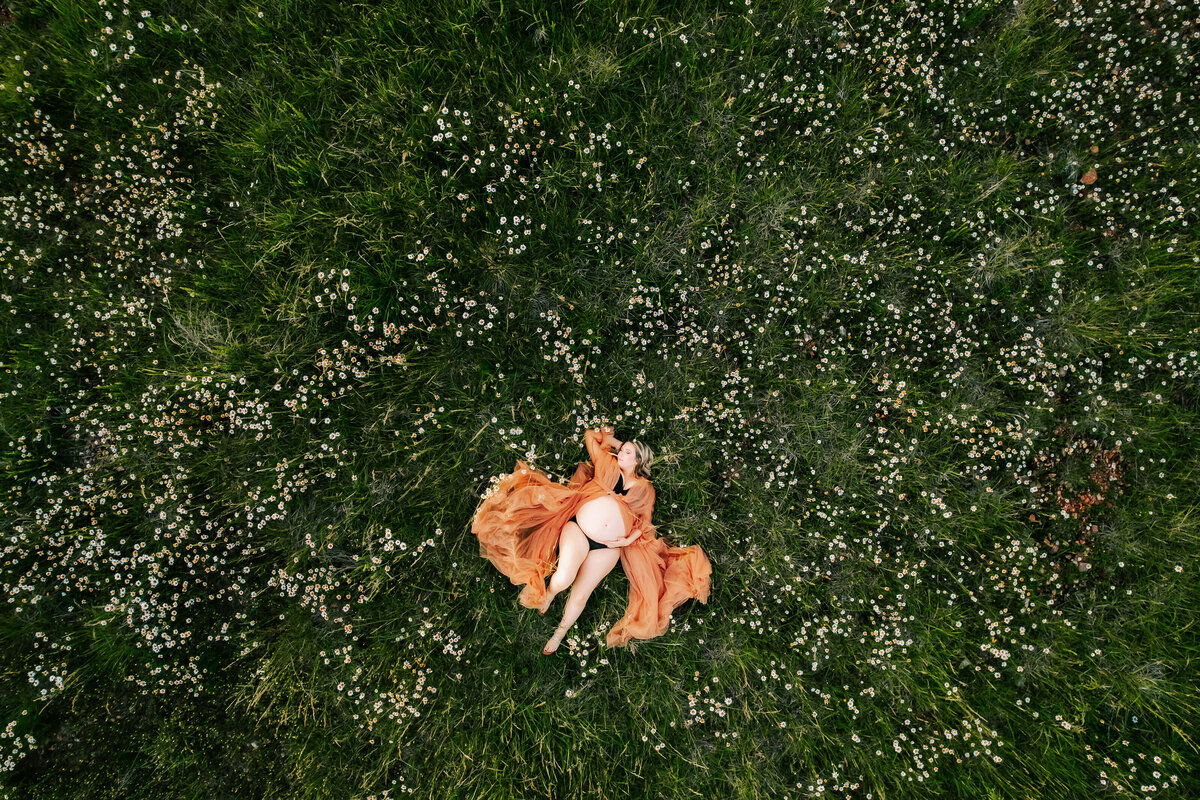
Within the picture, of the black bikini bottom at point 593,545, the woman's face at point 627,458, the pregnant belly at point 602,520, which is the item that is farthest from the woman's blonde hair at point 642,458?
the black bikini bottom at point 593,545

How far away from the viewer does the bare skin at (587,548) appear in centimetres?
350

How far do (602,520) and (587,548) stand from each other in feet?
0.71

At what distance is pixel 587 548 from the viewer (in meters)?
3.56

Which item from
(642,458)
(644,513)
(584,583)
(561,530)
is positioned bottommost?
(584,583)

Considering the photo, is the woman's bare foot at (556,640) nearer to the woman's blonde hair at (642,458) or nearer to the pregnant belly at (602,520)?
the pregnant belly at (602,520)

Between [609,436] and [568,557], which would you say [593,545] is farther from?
[609,436]

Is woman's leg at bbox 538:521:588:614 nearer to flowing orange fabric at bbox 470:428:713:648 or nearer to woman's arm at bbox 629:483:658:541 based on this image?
flowing orange fabric at bbox 470:428:713:648

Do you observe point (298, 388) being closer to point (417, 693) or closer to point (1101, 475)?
point (417, 693)

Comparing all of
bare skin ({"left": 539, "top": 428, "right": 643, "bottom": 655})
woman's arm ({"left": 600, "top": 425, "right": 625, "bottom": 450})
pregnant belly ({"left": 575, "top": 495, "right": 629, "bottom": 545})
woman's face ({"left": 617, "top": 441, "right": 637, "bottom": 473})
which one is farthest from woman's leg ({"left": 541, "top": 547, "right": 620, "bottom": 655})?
woman's arm ({"left": 600, "top": 425, "right": 625, "bottom": 450})

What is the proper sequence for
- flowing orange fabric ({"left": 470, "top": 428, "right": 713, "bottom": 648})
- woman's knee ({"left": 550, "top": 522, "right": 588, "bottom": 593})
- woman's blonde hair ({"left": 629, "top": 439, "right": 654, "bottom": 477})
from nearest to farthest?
woman's knee ({"left": 550, "top": 522, "right": 588, "bottom": 593}) → flowing orange fabric ({"left": 470, "top": 428, "right": 713, "bottom": 648}) → woman's blonde hair ({"left": 629, "top": 439, "right": 654, "bottom": 477})

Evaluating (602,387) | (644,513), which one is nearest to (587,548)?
(644,513)

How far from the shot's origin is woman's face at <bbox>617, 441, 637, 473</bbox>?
3639 millimetres

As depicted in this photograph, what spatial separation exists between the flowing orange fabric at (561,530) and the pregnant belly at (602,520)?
46 mm

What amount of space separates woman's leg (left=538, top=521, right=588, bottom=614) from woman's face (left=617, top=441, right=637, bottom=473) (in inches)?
18.6
